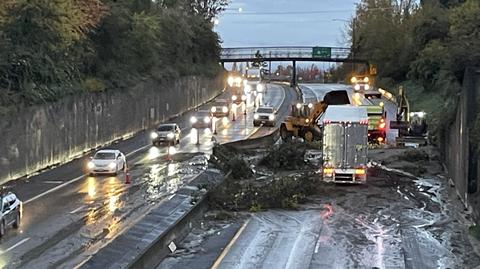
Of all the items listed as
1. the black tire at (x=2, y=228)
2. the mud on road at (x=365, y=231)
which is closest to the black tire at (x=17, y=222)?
the black tire at (x=2, y=228)

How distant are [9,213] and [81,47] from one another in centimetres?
3219

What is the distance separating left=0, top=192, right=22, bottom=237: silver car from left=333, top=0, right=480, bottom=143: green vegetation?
71.9 feet

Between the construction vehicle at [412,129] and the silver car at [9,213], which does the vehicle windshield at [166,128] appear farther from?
the silver car at [9,213]

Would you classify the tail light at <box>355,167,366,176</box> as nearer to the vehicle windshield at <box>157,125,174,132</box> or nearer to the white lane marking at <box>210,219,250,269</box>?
the white lane marking at <box>210,219,250,269</box>

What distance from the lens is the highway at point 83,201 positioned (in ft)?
77.1

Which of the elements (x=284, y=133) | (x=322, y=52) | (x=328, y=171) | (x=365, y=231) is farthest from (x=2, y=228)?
(x=322, y=52)

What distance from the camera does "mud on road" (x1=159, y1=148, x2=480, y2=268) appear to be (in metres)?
22.6

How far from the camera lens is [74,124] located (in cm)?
5059

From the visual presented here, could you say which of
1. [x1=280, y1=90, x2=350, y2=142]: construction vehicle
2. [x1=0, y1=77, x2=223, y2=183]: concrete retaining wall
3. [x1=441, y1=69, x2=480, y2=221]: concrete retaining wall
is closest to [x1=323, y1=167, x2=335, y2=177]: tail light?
[x1=441, y1=69, x2=480, y2=221]: concrete retaining wall

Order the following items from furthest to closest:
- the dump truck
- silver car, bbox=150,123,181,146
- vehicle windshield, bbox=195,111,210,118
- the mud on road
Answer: vehicle windshield, bbox=195,111,210,118, silver car, bbox=150,123,181,146, the dump truck, the mud on road

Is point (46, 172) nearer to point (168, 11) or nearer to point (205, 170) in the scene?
point (205, 170)

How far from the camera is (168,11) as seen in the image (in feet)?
303

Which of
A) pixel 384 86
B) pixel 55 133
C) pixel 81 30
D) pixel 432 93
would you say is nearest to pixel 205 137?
pixel 81 30

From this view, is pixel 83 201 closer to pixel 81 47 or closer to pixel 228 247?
pixel 228 247
